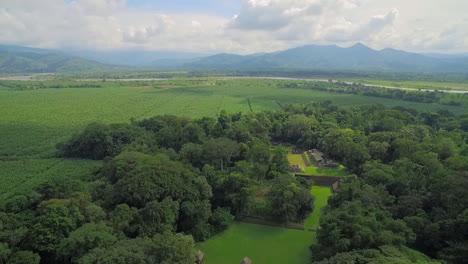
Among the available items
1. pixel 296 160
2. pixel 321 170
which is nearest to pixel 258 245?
pixel 321 170

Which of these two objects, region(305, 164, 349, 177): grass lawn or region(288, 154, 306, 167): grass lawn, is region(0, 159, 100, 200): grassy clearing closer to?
region(288, 154, 306, 167): grass lawn

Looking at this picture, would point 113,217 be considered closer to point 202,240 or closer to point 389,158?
point 202,240

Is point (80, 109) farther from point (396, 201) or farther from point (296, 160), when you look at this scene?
point (396, 201)

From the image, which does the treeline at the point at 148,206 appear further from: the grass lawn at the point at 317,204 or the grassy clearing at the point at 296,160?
the grassy clearing at the point at 296,160

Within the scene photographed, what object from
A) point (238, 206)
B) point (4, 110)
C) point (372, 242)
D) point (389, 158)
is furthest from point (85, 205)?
point (4, 110)

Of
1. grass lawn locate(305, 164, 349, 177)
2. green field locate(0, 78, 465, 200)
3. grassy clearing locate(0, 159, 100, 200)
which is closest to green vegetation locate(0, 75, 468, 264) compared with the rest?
grassy clearing locate(0, 159, 100, 200)
